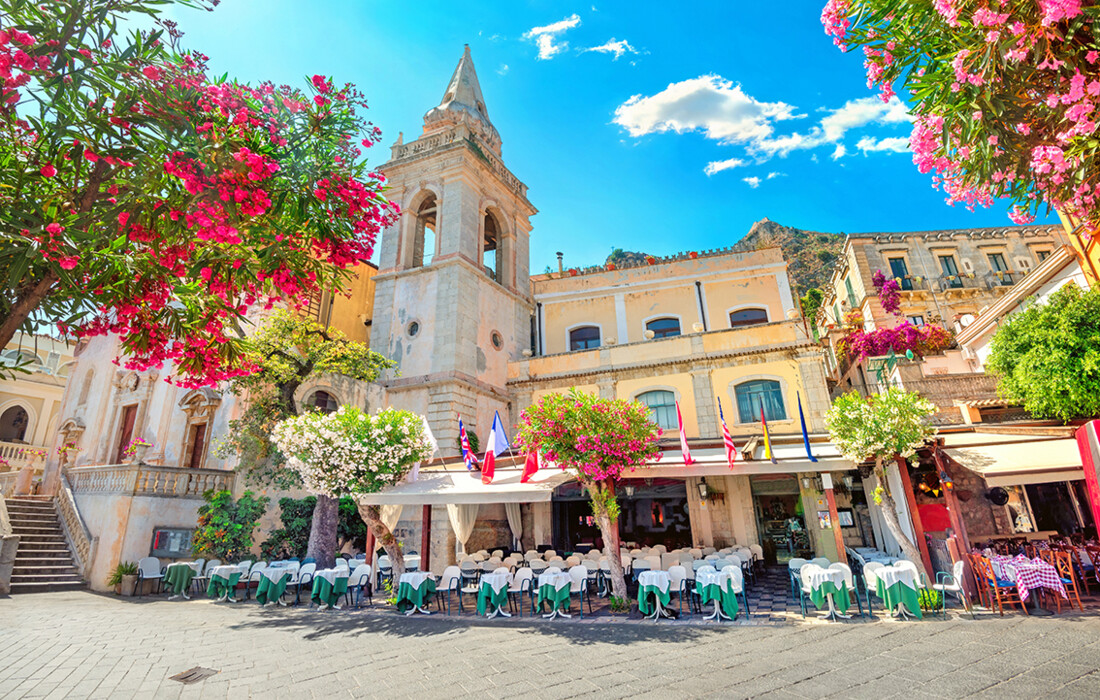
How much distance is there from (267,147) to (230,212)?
567 millimetres

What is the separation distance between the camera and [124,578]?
43.5 feet

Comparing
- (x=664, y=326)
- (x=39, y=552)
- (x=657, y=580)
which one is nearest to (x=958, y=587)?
(x=657, y=580)

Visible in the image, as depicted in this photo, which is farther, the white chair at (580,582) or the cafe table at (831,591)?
the white chair at (580,582)

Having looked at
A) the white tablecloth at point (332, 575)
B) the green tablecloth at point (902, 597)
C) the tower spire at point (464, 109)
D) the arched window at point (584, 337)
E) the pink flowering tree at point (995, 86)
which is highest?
the tower spire at point (464, 109)

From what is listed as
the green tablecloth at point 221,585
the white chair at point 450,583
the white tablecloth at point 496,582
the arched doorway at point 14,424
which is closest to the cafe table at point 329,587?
the white chair at point 450,583

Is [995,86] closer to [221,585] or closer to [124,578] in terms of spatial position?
[221,585]

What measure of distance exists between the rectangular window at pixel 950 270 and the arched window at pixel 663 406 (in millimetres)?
18548

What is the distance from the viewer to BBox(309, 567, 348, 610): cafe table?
1080 cm

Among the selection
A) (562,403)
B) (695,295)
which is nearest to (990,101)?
(562,403)

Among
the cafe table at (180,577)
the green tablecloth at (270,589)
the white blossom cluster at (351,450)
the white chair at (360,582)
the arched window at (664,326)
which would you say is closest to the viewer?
the white blossom cluster at (351,450)

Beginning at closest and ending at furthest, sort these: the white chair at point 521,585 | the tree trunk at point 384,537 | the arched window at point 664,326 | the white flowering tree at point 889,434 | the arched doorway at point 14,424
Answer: the white flowering tree at point 889,434 < the white chair at point 521,585 < the tree trunk at point 384,537 < the arched window at point 664,326 < the arched doorway at point 14,424

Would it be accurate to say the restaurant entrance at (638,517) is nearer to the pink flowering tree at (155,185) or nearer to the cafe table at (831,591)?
the cafe table at (831,591)

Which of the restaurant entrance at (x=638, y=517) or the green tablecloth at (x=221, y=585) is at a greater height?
the restaurant entrance at (x=638, y=517)

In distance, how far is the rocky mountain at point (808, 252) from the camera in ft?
164
